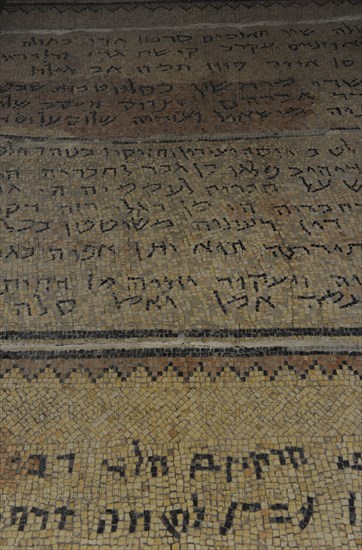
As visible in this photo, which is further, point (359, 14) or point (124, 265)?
point (359, 14)

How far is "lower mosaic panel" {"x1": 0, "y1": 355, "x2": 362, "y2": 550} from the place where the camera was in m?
2.31

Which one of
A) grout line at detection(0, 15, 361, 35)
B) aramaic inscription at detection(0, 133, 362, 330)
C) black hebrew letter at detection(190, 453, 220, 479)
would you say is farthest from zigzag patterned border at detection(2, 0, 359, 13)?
black hebrew letter at detection(190, 453, 220, 479)

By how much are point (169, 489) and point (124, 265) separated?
1369mm

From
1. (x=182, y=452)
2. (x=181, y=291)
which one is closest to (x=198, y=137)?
(x=181, y=291)

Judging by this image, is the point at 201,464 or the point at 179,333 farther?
the point at 179,333

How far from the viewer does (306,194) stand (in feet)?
12.2

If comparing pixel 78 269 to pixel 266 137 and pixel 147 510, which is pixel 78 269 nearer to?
pixel 147 510

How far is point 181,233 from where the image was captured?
348 centimetres

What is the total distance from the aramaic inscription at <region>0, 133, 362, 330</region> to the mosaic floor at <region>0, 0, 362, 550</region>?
0.01m

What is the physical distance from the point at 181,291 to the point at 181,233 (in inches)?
19.2

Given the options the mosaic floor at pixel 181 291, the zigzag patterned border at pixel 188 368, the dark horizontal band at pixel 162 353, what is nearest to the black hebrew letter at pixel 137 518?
the mosaic floor at pixel 181 291

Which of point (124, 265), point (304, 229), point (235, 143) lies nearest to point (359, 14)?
point (235, 143)

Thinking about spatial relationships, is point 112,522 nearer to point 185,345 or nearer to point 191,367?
point 191,367

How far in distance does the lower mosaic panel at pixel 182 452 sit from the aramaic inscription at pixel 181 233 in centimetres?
31
